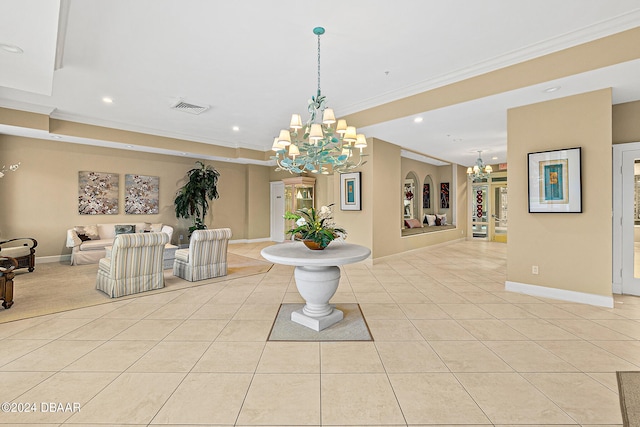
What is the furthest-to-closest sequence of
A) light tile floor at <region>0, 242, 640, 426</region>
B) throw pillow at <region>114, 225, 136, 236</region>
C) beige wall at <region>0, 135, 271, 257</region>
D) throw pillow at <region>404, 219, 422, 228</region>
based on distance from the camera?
throw pillow at <region>404, 219, 422, 228</region> < throw pillow at <region>114, 225, 136, 236</region> < beige wall at <region>0, 135, 271, 257</region> < light tile floor at <region>0, 242, 640, 426</region>

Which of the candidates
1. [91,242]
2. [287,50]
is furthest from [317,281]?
[91,242]

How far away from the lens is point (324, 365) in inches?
89.1

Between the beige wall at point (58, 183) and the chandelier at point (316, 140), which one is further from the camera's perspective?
the beige wall at point (58, 183)

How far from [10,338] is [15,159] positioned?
5100mm

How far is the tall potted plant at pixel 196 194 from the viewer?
25.3 ft

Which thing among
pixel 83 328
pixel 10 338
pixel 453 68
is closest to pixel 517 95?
pixel 453 68

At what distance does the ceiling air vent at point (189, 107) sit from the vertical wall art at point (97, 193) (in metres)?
3.26

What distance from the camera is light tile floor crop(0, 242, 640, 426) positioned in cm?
175

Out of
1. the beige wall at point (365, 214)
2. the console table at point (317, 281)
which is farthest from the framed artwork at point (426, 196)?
the console table at point (317, 281)

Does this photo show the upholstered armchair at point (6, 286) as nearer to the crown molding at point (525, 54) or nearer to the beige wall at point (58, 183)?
the beige wall at point (58, 183)

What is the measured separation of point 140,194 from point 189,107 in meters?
3.57

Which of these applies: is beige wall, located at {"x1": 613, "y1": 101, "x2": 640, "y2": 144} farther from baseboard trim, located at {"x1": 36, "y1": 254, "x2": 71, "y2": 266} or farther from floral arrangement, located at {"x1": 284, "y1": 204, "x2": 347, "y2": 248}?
baseboard trim, located at {"x1": 36, "y1": 254, "x2": 71, "y2": 266}

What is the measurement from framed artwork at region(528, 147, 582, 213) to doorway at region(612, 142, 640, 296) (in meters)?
0.93

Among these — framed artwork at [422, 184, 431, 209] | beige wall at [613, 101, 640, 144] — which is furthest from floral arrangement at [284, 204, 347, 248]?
framed artwork at [422, 184, 431, 209]
